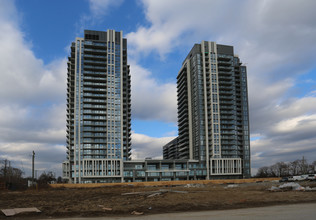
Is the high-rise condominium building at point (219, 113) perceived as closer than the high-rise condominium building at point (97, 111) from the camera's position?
No

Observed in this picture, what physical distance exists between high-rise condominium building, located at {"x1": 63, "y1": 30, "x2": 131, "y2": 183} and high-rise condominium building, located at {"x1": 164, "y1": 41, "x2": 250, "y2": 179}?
35.4m

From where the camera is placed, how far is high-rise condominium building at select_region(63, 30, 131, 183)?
420 ft

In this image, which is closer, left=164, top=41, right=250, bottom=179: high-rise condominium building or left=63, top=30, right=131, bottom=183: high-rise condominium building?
left=63, top=30, right=131, bottom=183: high-rise condominium building

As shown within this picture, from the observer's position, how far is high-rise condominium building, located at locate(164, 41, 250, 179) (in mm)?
139250

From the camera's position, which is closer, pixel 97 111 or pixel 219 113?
pixel 97 111

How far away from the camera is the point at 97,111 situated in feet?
438

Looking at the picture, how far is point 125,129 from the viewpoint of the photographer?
459ft

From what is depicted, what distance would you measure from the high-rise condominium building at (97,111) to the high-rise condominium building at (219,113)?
3541 centimetres

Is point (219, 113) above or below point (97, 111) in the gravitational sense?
below

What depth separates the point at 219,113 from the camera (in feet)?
469

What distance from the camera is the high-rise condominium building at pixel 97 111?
128m

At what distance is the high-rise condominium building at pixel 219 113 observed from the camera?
139250mm

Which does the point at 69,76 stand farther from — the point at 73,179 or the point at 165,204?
the point at 165,204

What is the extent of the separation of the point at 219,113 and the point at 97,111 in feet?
193
